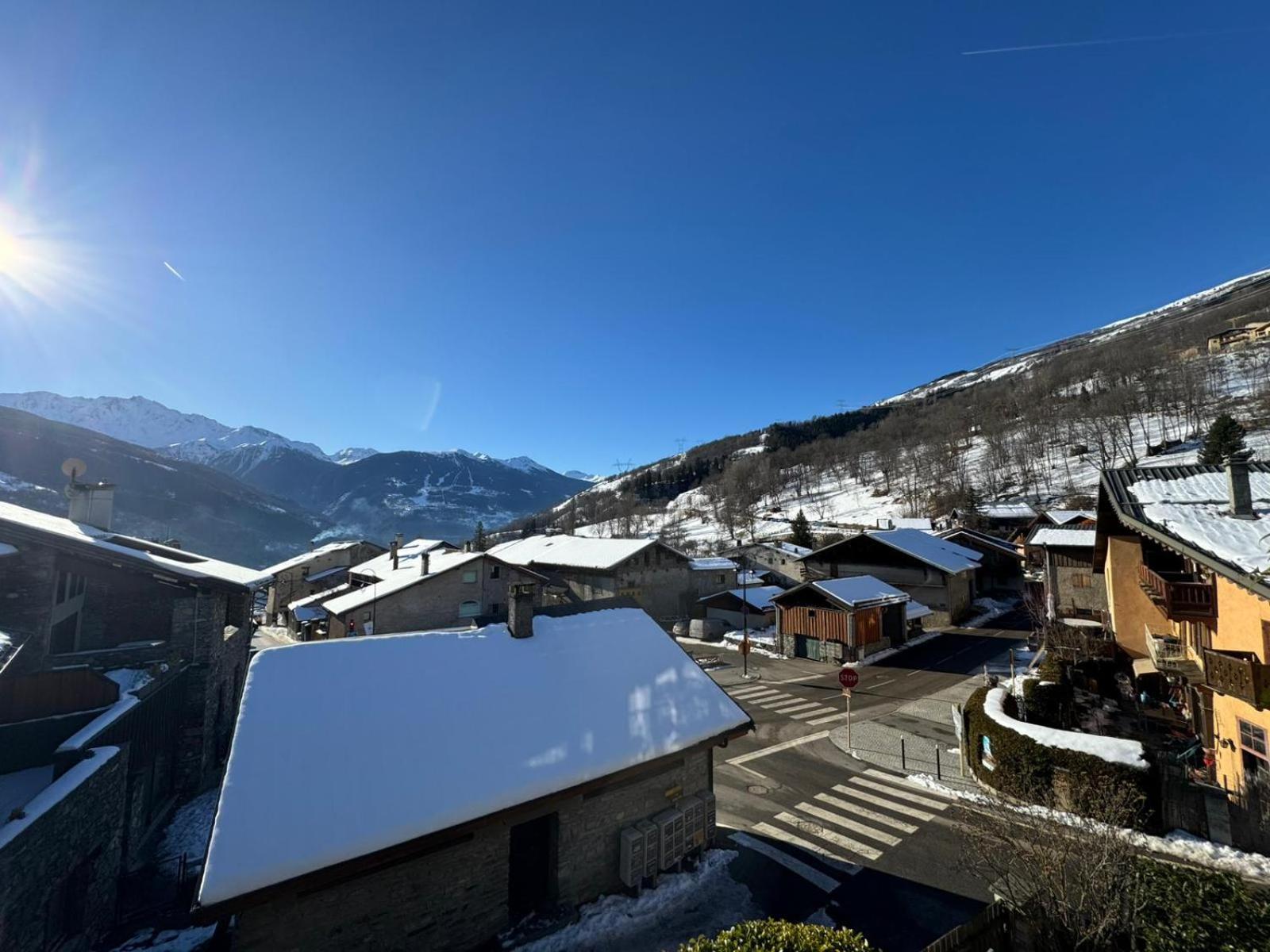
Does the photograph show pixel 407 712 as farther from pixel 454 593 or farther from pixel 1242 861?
pixel 454 593

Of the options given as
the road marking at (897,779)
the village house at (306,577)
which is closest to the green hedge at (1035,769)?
the road marking at (897,779)

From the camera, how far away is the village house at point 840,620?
103 ft

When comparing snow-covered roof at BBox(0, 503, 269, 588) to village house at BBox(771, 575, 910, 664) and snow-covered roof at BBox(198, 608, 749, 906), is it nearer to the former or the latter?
snow-covered roof at BBox(198, 608, 749, 906)

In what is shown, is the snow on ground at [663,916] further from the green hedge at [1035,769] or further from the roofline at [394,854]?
the green hedge at [1035,769]

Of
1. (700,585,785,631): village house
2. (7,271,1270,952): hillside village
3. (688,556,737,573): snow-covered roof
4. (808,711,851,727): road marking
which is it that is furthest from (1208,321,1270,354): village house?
(808,711,851,727): road marking

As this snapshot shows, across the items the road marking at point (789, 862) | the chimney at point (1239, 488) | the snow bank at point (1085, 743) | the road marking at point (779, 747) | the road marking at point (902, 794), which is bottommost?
the road marking at point (779, 747)

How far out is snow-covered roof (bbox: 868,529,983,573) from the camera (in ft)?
133

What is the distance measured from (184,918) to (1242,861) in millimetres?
21753

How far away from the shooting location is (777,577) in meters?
59.9

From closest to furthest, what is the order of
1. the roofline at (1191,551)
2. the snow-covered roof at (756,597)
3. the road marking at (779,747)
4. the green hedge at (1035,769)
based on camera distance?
the roofline at (1191,551) → the green hedge at (1035,769) → the road marking at (779,747) → the snow-covered roof at (756,597)

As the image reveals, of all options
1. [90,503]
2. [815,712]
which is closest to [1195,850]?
[815,712]

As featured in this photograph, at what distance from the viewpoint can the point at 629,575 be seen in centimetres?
4497

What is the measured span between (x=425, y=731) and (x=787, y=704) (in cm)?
1867

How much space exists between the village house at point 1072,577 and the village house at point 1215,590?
19.2m
